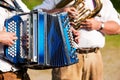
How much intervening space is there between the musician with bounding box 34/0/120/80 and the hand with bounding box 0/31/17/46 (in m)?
0.82

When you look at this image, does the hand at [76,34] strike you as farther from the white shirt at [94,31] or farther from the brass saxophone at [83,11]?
the white shirt at [94,31]

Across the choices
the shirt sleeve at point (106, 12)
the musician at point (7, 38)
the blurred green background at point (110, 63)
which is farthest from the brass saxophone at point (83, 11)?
the blurred green background at point (110, 63)

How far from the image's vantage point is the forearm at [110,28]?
5188 mm

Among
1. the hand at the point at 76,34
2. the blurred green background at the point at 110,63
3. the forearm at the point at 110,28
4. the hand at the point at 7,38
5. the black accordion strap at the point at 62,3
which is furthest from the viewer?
the blurred green background at the point at 110,63

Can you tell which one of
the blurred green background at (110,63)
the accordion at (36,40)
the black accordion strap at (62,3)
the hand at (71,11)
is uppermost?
the black accordion strap at (62,3)

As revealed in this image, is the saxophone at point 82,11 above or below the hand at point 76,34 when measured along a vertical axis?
above

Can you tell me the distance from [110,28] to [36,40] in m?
1.15

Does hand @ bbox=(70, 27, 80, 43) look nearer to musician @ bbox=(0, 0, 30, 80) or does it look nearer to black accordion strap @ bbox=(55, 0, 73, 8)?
black accordion strap @ bbox=(55, 0, 73, 8)

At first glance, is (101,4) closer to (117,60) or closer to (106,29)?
(106,29)

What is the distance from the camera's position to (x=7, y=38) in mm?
4234

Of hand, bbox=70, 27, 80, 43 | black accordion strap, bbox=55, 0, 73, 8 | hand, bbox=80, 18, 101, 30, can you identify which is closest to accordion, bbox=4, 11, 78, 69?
hand, bbox=70, 27, 80, 43

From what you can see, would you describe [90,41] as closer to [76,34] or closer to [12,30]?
[76,34]

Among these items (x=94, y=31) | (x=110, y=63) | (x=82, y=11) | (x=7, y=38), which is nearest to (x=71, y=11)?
(x=82, y=11)

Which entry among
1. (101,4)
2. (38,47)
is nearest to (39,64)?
(38,47)
